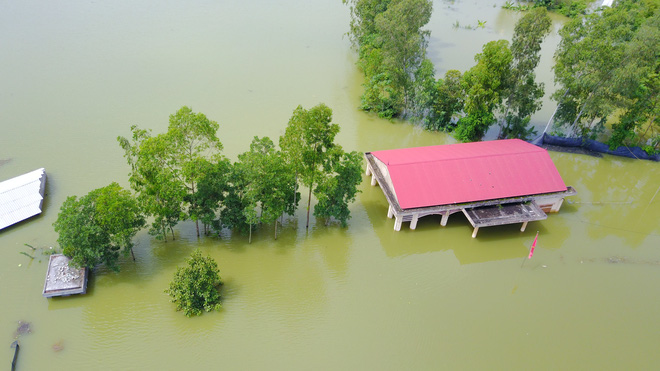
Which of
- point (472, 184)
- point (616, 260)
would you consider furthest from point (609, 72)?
point (472, 184)

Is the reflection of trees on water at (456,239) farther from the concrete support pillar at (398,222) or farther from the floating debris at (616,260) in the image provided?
the floating debris at (616,260)

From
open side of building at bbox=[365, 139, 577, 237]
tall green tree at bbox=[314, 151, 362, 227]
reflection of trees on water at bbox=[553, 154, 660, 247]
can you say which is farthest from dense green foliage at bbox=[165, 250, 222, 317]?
reflection of trees on water at bbox=[553, 154, 660, 247]

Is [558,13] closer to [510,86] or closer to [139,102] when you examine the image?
[510,86]

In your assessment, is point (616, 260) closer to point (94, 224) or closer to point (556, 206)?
point (556, 206)

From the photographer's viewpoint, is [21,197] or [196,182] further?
[21,197]

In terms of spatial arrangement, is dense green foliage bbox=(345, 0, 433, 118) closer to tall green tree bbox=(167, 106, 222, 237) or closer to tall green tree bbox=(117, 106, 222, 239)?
tall green tree bbox=(167, 106, 222, 237)

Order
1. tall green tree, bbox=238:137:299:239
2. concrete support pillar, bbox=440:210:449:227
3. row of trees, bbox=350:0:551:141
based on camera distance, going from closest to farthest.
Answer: tall green tree, bbox=238:137:299:239, concrete support pillar, bbox=440:210:449:227, row of trees, bbox=350:0:551:141
